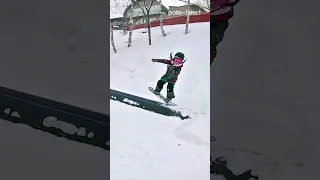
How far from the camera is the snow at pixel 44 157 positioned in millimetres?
1308

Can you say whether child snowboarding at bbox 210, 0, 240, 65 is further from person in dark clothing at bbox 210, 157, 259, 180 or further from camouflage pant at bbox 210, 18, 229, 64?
person in dark clothing at bbox 210, 157, 259, 180

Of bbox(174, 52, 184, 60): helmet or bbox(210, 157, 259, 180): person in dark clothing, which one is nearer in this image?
bbox(210, 157, 259, 180): person in dark clothing

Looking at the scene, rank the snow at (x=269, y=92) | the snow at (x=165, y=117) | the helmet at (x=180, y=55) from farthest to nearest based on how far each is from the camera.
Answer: the helmet at (x=180, y=55) < the snow at (x=165, y=117) < the snow at (x=269, y=92)

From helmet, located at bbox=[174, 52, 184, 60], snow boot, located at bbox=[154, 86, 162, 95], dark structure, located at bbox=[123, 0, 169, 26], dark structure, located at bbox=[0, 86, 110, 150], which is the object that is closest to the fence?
dark structure, located at bbox=[123, 0, 169, 26]

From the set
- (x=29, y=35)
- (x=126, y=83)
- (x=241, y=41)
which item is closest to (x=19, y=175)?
(x=29, y=35)

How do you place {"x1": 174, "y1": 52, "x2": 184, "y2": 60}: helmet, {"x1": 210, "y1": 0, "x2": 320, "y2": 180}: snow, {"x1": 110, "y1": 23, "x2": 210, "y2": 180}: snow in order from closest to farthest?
{"x1": 210, "y1": 0, "x2": 320, "y2": 180}: snow → {"x1": 110, "y1": 23, "x2": 210, "y2": 180}: snow → {"x1": 174, "y1": 52, "x2": 184, "y2": 60}: helmet

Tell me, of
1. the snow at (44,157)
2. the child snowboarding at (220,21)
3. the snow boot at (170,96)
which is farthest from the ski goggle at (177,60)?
the snow at (44,157)

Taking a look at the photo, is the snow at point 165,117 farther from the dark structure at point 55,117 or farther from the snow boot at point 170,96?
the dark structure at point 55,117

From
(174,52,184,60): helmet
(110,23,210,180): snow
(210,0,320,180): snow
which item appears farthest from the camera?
(174,52,184,60): helmet

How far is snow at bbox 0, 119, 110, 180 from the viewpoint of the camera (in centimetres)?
131

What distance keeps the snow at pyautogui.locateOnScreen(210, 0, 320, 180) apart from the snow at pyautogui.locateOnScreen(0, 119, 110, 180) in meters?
0.47

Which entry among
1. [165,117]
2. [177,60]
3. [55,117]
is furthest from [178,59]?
[55,117]

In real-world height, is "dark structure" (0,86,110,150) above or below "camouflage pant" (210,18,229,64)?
below

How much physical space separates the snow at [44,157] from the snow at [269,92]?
472mm
